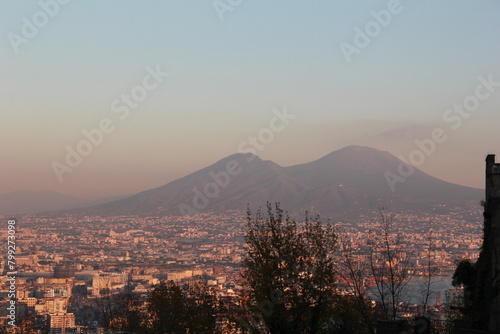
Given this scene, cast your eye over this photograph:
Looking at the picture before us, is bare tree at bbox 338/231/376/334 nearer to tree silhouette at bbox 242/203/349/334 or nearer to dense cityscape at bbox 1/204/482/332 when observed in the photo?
tree silhouette at bbox 242/203/349/334

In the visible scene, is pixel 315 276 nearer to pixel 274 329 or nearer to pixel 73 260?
pixel 274 329

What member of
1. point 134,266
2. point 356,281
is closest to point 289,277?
point 356,281

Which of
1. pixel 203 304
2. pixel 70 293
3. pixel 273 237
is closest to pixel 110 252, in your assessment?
pixel 70 293

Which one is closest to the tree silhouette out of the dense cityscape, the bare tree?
the bare tree

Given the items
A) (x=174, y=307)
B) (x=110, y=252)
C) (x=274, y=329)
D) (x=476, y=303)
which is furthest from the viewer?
(x=110, y=252)

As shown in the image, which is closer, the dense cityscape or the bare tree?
the bare tree

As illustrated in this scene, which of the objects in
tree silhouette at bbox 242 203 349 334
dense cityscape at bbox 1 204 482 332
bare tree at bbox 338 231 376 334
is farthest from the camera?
dense cityscape at bbox 1 204 482 332

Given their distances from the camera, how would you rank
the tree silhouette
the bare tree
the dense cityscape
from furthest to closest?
the dense cityscape < the bare tree < the tree silhouette

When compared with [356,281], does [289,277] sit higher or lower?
higher

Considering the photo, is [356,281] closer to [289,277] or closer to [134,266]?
[289,277]

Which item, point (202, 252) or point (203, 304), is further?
point (202, 252)

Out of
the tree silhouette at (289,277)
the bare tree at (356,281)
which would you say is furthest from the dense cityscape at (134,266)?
the tree silhouette at (289,277)
